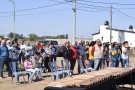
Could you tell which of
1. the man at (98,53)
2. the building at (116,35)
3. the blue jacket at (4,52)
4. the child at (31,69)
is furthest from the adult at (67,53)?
the building at (116,35)

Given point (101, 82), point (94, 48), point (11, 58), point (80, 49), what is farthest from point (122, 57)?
point (101, 82)

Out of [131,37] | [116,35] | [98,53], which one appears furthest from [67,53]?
[131,37]

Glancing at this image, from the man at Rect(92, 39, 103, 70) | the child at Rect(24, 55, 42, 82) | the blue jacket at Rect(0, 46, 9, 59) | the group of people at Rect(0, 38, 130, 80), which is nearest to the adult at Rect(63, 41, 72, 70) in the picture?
the group of people at Rect(0, 38, 130, 80)

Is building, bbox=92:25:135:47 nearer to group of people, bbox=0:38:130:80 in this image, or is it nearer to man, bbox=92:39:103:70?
group of people, bbox=0:38:130:80

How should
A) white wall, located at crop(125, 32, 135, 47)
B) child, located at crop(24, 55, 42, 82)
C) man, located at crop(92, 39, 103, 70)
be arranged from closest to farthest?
1. child, located at crop(24, 55, 42, 82)
2. man, located at crop(92, 39, 103, 70)
3. white wall, located at crop(125, 32, 135, 47)

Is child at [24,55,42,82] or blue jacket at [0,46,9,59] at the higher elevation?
blue jacket at [0,46,9,59]

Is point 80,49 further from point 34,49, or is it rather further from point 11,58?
point 11,58

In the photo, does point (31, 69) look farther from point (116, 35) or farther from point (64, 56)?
point (116, 35)

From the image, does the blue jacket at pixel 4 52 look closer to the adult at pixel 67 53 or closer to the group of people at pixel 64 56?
the group of people at pixel 64 56

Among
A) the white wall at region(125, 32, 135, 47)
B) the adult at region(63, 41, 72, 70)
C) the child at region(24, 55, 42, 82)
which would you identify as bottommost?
the child at region(24, 55, 42, 82)

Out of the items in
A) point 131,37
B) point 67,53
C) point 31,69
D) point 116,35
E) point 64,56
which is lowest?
point 31,69

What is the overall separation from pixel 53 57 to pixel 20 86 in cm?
538

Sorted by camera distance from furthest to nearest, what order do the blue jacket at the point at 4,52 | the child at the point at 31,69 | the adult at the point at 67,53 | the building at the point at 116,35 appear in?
the building at the point at 116,35
the adult at the point at 67,53
the blue jacket at the point at 4,52
the child at the point at 31,69

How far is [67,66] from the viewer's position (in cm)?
1728
